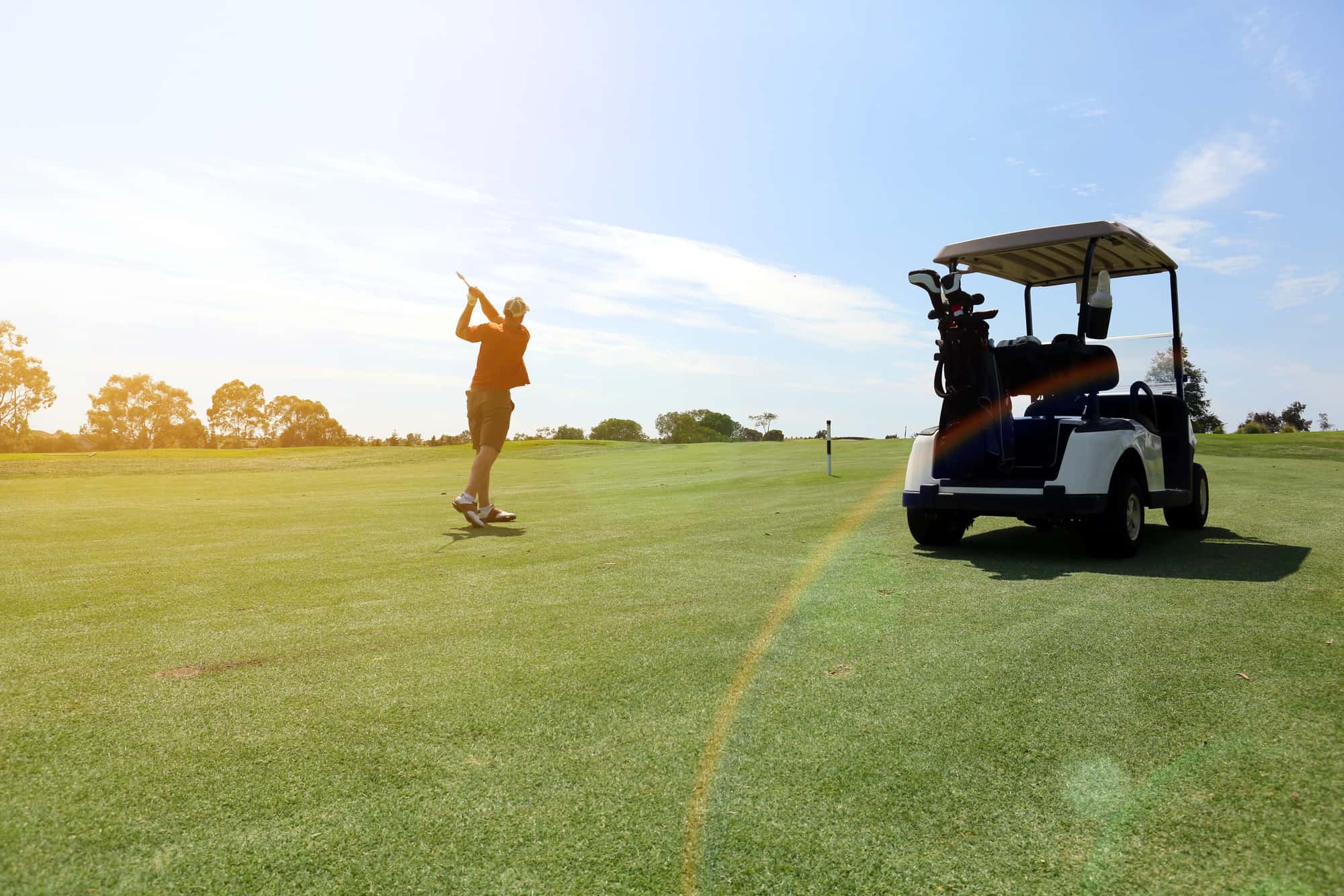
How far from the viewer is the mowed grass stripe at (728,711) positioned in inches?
78.7

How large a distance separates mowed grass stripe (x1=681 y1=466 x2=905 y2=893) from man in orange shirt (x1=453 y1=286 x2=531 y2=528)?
13.1ft

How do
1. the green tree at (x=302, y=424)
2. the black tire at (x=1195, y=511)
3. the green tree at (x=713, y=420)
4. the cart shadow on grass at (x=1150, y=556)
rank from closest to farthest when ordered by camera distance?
the cart shadow on grass at (x=1150, y=556), the black tire at (x=1195, y=511), the green tree at (x=302, y=424), the green tree at (x=713, y=420)

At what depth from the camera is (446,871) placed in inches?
76.0

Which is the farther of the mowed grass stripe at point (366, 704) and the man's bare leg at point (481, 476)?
the man's bare leg at point (481, 476)

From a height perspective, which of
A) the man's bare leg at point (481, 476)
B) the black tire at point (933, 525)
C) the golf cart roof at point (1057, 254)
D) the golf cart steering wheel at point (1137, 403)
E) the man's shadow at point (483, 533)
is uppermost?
the golf cart roof at point (1057, 254)

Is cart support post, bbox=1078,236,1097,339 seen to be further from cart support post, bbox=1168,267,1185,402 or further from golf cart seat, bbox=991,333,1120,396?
cart support post, bbox=1168,267,1185,402

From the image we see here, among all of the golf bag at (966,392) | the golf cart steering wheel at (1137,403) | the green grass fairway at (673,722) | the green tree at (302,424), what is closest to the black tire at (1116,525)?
the green grass fairway at (673,722)

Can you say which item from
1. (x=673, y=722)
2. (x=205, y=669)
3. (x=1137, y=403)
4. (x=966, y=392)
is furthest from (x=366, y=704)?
(x=1137, y=403)

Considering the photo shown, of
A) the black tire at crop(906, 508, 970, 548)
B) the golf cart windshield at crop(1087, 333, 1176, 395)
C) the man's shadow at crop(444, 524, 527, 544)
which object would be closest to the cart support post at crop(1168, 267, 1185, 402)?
the golf cart windshield at crop(1087, 333, 1176, 395)

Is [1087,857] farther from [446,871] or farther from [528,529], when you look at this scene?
[528,529]

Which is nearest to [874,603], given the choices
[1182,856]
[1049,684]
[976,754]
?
[1049,684]

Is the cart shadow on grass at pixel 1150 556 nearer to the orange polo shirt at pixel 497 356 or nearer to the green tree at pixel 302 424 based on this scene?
the orange polo shirt at pixel 497 356

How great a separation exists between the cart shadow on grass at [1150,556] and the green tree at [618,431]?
44.6m

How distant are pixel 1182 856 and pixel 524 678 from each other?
2.31m
